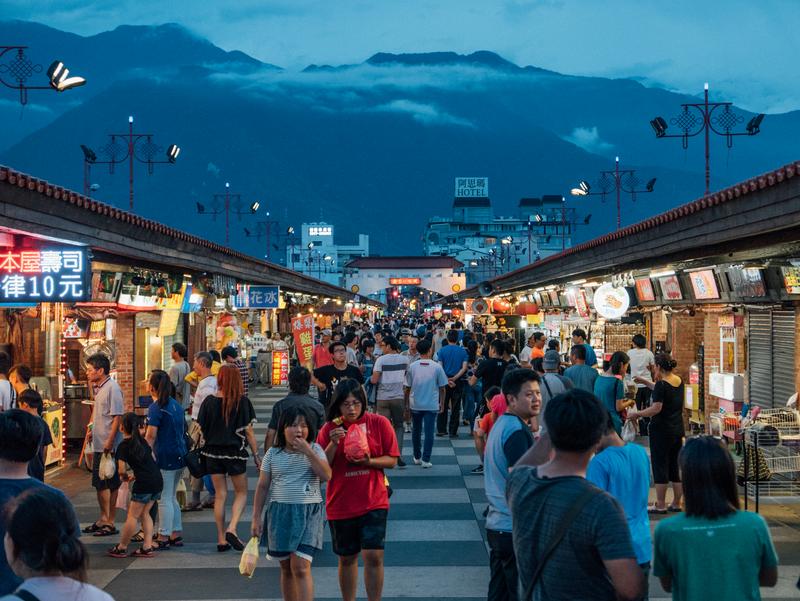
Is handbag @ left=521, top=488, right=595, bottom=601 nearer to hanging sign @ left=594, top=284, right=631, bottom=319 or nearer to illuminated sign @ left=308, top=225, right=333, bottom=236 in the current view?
hanging sign @ left=594, top=284, right=631, bottom=319

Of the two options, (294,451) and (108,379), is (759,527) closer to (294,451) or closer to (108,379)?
(294,451)

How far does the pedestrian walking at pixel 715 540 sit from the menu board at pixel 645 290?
15162mm

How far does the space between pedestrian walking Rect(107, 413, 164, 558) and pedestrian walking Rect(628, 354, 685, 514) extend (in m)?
5.33

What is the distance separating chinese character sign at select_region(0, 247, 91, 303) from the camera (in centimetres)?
1062

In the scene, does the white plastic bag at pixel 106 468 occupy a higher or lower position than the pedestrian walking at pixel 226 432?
lower

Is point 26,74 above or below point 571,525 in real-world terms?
above

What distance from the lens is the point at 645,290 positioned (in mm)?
19078

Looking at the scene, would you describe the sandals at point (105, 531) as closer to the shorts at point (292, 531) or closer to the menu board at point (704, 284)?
the shorts at point (292, 531)

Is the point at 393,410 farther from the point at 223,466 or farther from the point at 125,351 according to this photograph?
the point at 125,351

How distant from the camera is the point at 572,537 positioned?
3.61 metres

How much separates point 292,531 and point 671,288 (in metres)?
12.6

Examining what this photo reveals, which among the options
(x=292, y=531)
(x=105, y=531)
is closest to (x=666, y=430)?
(x=292, y=531)

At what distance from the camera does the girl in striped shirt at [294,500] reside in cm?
651

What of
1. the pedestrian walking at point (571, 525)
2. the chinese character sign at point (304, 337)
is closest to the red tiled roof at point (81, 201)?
the chinese character sign at point (304, 337)
